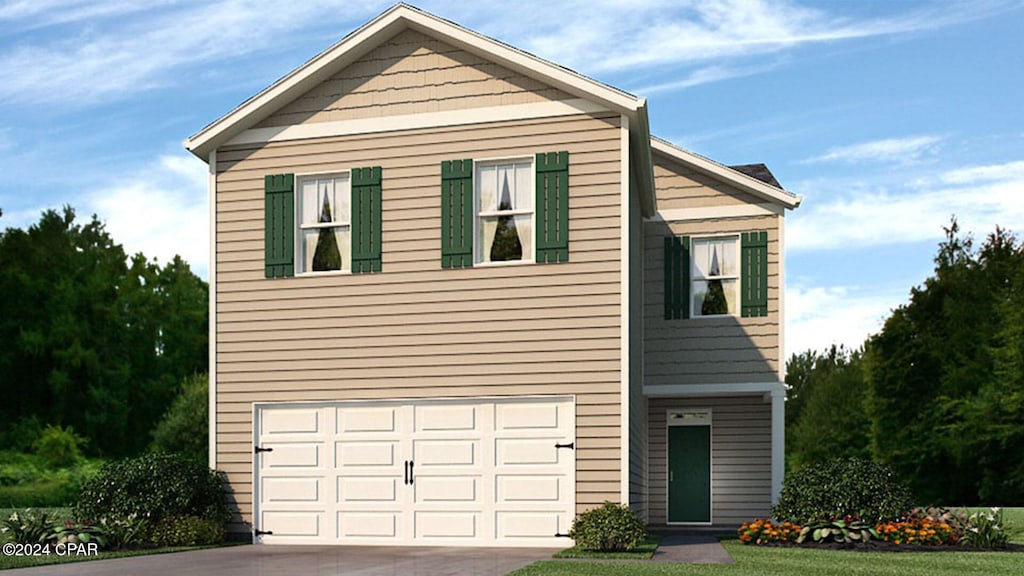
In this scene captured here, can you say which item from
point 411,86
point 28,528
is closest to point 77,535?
point 28,528

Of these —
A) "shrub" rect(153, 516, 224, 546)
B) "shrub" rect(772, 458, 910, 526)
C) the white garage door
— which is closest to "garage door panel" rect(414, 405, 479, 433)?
the white garage door

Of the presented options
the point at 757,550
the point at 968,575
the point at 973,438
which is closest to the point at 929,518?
the point at 757,550

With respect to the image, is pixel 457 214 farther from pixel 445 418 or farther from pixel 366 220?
pixel 445 418

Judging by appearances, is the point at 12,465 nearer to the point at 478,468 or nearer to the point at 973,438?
the point at 478,468

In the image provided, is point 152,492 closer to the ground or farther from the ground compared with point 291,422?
closer to the ground

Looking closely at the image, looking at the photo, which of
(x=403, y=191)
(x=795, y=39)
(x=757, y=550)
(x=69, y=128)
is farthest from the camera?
(x=69, y=128)

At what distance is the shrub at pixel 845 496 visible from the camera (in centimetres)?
1545

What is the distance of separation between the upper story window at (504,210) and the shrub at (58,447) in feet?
83.3

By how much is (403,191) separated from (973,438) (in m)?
27.9

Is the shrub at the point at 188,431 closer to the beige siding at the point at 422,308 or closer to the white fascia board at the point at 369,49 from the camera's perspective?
the beige siding at the point at 422,308

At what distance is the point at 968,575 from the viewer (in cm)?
1177

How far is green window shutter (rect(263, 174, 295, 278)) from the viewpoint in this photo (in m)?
15.9

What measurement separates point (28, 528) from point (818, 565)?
10203 millimetres

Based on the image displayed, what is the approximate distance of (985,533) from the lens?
15.2 m
